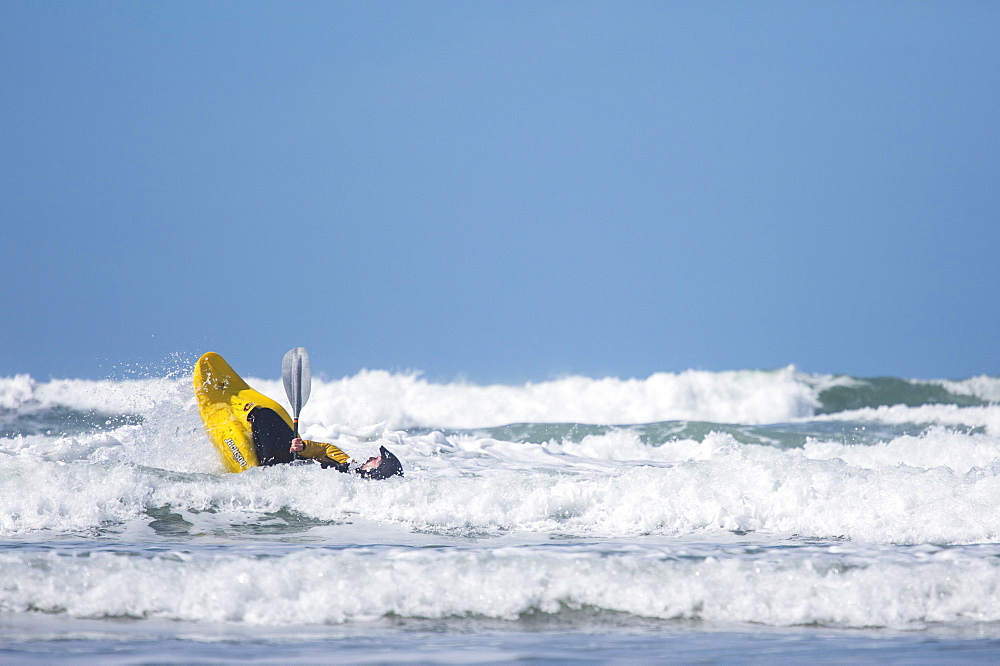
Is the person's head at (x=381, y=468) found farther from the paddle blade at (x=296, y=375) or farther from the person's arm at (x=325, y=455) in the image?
the paddle blade at (x=296, y=375)

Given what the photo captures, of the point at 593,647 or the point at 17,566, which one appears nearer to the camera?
the point at 593,647

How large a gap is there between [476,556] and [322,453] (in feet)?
9.38

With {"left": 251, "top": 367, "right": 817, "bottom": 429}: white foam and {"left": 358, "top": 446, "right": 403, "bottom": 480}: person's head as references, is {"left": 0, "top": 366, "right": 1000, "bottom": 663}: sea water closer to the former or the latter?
{"left": 358, "top": 446, "right": 403, "bottom": 480}: person's head

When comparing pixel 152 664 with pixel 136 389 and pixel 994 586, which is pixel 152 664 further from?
pixel 136 389

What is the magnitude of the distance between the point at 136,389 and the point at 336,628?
6.72 m

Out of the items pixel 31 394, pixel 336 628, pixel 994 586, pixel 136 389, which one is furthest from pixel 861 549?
pixel 31 394

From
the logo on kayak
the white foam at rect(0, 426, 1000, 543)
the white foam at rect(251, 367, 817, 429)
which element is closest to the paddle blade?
the logo on kayak

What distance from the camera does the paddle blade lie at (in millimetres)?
7688

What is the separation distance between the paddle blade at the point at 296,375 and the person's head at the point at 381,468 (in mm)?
1041

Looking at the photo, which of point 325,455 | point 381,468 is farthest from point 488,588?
point 325,455

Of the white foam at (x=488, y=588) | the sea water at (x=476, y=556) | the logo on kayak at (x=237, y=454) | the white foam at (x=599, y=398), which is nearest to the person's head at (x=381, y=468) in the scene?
the sea water at (x=476, y=556)

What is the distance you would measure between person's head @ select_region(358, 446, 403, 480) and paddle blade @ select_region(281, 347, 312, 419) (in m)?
1.04

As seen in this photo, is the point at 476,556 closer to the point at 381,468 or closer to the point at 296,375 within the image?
the point at 381,468

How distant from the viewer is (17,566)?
4527 millimetres
